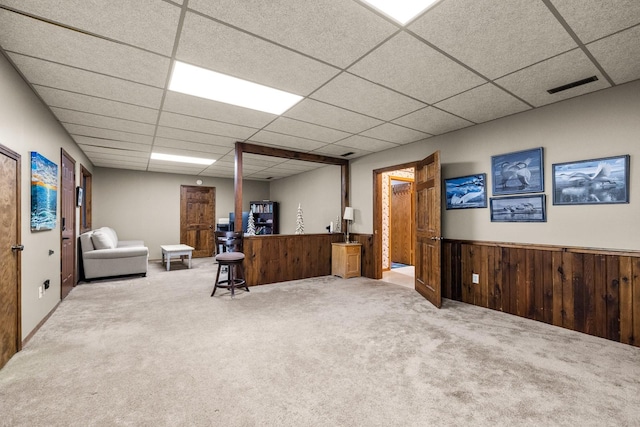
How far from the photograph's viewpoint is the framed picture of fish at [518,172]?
3246 millimetres

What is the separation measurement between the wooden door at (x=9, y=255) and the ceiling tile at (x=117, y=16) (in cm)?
111

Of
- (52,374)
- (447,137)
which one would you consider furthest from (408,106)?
(52,374)

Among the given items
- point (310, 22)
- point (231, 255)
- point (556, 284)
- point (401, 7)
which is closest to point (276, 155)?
point (231, 255)

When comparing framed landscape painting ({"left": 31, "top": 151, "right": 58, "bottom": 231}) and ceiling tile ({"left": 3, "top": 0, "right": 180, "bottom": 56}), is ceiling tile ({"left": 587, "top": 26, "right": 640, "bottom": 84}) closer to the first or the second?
ceiling tile ({"left": 3, "top": 0, "right": 180, "bottom": 56})

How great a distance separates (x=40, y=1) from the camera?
66.1 inches

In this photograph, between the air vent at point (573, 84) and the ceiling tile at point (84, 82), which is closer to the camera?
the ceiling tile at point (84, 82)

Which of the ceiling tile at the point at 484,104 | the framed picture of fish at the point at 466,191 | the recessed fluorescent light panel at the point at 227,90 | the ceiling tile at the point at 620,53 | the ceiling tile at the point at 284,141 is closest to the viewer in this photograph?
the ceiling tile at the point at 620,53

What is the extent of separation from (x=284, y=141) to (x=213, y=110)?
1.52 metres

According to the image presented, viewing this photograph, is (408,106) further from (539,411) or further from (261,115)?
(539,411)

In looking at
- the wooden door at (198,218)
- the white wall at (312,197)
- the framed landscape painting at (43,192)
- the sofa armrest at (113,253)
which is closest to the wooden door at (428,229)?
the white wall at (312,197)

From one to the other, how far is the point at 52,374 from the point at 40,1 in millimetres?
2484

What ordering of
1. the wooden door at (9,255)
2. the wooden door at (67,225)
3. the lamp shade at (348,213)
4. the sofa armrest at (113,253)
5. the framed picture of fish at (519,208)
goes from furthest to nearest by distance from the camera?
the lamp shade at (348,213) → the sofa armrest at (113,253) → the wooden door at (67,225) → the framed picture of fish at (519,208) → the wooden door at (9,255)

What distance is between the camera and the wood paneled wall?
491 cm

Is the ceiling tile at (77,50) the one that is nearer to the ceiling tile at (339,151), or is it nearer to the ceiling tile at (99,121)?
the ceiling tile at (99,121)
